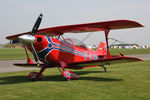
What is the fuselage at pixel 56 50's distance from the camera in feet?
28.4

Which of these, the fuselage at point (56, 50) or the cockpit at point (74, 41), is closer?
the fuselage at point (56, 50)

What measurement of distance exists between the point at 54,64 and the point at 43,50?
1209 mm

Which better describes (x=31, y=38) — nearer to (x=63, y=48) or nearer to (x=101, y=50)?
(x=63, y=48)

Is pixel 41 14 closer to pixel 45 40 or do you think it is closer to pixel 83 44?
pixel 45 40

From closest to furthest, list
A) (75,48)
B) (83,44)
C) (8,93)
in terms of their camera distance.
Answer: (8,93), (75,48), (83,44)

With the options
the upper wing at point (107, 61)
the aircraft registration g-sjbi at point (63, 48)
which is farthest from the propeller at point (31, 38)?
the upper wing at point (107, 61)

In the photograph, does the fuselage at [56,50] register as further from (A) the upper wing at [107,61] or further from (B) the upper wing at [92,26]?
(B) the upper wing at [92,26]

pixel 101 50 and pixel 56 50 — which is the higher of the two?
pixel 56 50

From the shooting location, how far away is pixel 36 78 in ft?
32.0

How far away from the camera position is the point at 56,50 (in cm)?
932

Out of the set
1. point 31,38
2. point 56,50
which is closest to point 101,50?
point 56,50

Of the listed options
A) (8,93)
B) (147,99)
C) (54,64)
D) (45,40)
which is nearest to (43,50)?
(45,40)

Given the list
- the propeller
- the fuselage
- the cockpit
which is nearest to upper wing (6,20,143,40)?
the cockpit

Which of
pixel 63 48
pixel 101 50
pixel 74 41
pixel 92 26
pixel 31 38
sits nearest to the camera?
pixel 31 38
